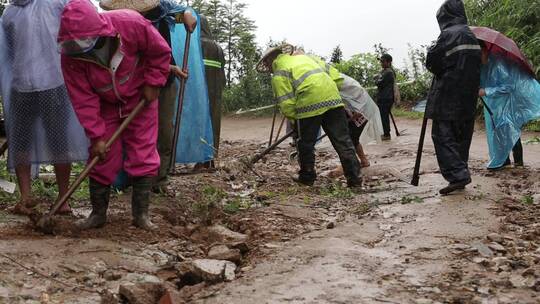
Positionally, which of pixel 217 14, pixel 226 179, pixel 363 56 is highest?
pixel 217 14

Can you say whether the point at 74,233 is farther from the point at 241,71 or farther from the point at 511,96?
the point at 241,71

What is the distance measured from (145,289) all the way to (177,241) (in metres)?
1.03

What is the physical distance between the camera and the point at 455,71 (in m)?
5.06

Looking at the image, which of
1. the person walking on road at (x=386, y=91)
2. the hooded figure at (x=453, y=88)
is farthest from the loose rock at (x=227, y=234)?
the person walking on road at (x=386, y=91)

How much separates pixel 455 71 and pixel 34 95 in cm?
320

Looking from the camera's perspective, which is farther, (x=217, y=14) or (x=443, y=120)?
(x=217, y=14)

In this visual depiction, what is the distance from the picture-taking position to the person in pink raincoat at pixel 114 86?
11.0 ft

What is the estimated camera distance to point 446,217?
4141mm

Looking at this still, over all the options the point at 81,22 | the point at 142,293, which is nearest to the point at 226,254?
the point at 142,293

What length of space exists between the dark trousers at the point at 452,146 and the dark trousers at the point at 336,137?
2.79 feet

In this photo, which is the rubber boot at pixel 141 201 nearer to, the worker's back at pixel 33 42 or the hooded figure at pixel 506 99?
the worker's back at pixel 33 42

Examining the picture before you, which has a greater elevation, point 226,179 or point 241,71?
point 241,71

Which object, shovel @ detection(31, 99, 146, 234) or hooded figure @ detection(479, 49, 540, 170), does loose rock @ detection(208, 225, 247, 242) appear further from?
hooded figure @ detection(479, 49, 540, 170)

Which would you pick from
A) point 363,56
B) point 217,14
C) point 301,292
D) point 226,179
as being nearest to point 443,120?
point 226,179
